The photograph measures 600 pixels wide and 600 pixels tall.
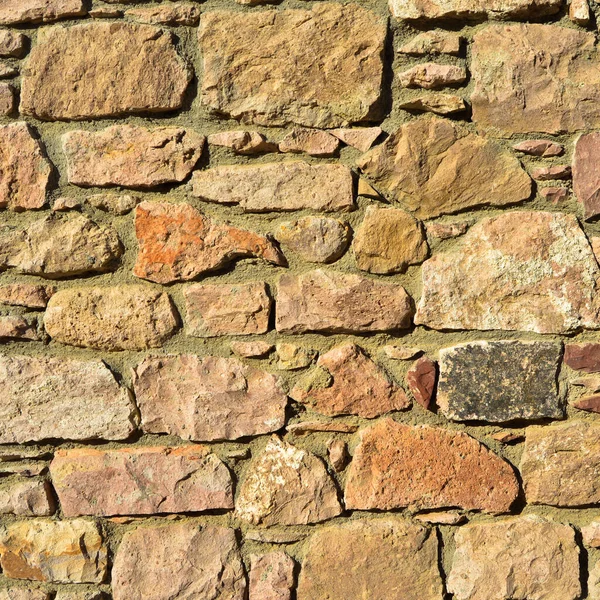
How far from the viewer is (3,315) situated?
1630mm

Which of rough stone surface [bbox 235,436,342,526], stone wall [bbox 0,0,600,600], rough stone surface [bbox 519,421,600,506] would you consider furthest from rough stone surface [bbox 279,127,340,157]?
rough stone surface [bbox 519,421,600,506]

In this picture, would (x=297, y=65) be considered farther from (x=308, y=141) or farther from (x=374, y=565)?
(x=374, y=565)

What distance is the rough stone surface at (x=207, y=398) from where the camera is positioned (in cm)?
159

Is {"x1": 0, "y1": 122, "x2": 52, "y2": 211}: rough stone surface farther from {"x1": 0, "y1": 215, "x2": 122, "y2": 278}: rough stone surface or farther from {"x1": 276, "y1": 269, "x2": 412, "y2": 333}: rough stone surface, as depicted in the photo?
{"x1": 276, "y1": 269, "x2": 412, "y2": 333}: rough stone surface

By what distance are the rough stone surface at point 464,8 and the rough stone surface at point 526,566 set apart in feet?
3.77

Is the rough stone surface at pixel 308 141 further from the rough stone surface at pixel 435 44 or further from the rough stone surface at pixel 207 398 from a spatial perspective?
the rough stone surface at pixel 207 398

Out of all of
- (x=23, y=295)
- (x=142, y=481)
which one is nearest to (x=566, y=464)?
(x=142, y=481)

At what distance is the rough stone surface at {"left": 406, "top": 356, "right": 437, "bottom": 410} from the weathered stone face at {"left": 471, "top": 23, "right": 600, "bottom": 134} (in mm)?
579

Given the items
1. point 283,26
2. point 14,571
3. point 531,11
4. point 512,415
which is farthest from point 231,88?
point 14,571

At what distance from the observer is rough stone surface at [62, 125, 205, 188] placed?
1613mm

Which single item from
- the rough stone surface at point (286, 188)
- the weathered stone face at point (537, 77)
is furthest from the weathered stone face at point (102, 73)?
the weathered stone face at point (537, 77)

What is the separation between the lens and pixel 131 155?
162cm

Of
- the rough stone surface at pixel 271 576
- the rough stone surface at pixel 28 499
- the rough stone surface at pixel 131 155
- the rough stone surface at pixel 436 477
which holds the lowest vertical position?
the rough stone surface at pixel 271 576

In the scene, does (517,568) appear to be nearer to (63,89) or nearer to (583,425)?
(583,425)
